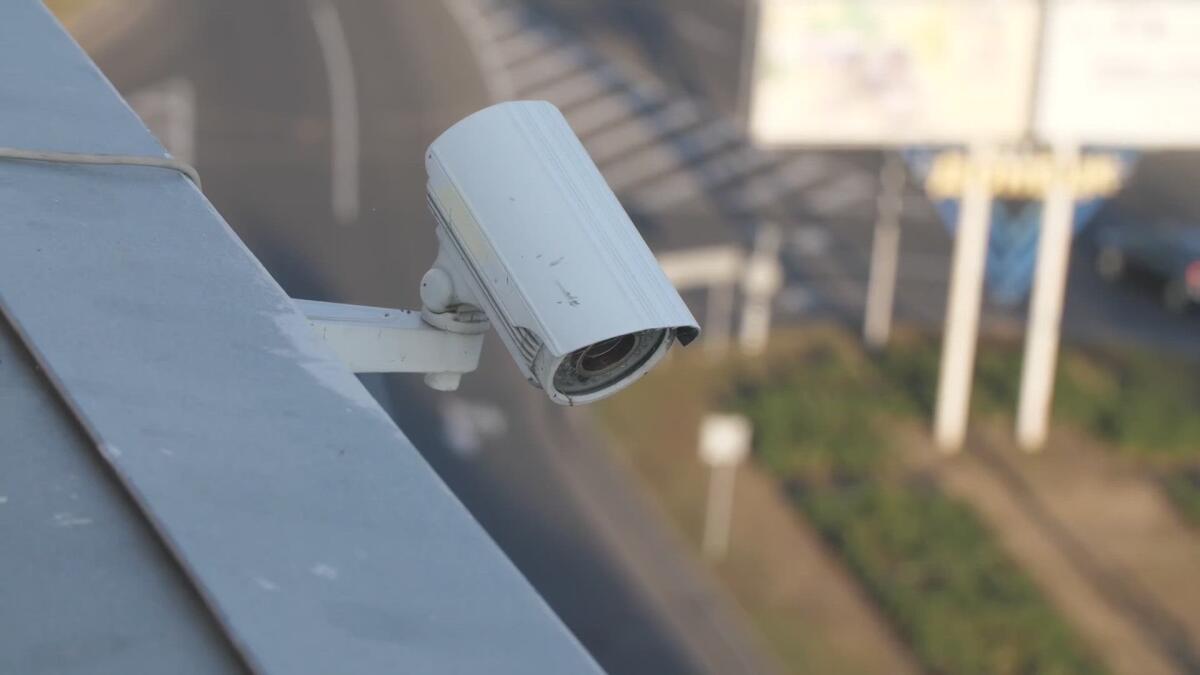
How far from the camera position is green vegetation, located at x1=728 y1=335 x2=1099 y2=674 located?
12.6m

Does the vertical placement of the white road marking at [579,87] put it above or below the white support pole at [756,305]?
above

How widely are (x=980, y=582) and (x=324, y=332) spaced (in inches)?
468

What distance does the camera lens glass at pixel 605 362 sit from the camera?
2.46 m

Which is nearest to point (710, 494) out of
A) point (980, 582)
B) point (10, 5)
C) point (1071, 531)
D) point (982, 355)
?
point (980, 582)

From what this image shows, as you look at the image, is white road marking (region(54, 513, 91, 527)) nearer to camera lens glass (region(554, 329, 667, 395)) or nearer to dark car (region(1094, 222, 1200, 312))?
camera lens glass (region(554, 329, 667, 395))

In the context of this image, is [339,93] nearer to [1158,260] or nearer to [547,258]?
[1158,260]

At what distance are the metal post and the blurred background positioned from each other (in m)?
0.03

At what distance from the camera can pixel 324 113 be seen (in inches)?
662

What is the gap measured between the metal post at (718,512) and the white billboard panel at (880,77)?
3.87m

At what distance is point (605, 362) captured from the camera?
2.54m

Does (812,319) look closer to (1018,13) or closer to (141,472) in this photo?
(1018,13)

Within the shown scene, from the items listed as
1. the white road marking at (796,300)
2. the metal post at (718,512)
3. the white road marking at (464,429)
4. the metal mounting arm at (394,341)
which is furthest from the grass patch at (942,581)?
the metal mounting arm at (394,341)

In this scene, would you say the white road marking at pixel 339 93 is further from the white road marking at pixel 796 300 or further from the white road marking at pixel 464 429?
the white road marking at pixel 796 300

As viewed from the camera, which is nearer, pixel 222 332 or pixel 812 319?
pixel 222 332
